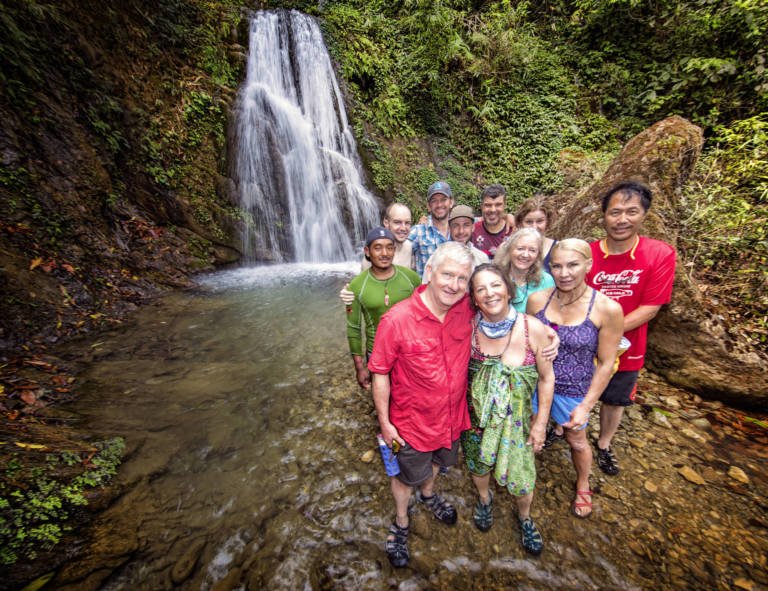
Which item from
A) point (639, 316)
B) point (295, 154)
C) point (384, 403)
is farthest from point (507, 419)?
point (295, 154)

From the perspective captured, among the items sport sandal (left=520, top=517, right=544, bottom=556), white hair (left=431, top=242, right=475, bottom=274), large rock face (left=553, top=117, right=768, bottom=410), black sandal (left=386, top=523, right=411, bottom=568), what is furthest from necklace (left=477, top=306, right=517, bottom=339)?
large rock face (left=553, top=117, right=768, bottom=410)

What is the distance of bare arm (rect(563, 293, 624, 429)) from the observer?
206 centimetres

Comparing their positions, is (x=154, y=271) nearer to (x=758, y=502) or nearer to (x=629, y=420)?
(x=629, y=420)

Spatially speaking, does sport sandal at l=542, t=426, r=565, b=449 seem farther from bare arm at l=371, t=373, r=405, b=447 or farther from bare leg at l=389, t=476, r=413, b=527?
bare arm at l=371, t=373, r=405, b=447

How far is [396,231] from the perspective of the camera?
3.28 meters

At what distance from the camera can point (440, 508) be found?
2.45m

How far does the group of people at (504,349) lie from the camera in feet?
6.34

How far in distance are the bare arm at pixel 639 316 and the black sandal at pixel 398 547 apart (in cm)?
234

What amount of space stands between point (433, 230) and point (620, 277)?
1875 millimetres

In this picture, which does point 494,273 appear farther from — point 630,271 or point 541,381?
point 630,271

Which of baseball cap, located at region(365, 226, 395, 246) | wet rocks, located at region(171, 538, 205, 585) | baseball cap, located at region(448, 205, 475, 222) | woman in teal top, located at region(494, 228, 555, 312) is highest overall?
baseball cap, located at region(448, 205, 475, 222)

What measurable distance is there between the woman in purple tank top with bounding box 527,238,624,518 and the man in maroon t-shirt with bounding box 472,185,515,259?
1.63 metres

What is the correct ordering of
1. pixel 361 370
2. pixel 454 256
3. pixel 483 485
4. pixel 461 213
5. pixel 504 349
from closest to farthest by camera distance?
pixel 454 256
pixel 504 349
pixel 483 485
pixel 361 370
pixel 461 213

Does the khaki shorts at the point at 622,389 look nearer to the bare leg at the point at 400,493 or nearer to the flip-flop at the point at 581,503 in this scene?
the flip-flop at the point at 581,503
